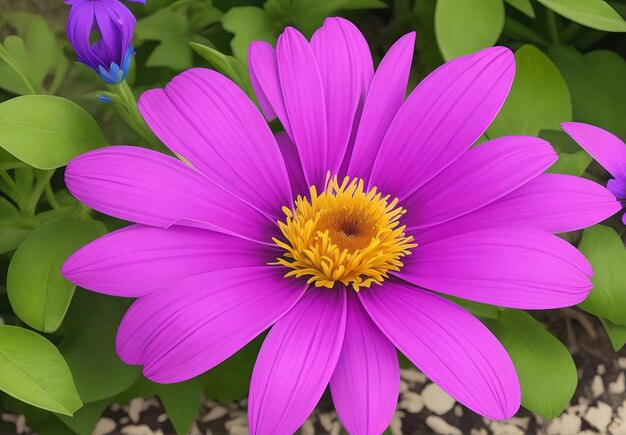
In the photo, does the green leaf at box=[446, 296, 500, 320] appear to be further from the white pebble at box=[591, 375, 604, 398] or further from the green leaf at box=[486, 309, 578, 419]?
the white pebble at box=[591, 375, 604, 398]

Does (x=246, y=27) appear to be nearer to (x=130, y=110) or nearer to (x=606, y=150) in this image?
(x=130, y=110)

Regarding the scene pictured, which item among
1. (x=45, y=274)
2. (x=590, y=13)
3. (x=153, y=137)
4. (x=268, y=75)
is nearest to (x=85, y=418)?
(x=45, y=274)

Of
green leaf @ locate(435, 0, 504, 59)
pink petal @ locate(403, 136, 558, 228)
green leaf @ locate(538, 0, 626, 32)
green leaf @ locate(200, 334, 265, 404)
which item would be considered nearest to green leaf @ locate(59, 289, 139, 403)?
green leaf @ locate(200, 334, 265, 404)

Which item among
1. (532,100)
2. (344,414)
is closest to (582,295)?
(344,414)

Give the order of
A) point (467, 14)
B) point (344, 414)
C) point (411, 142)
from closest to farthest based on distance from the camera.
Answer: point (344, 414) → point (411, 142) → point (467, 14)

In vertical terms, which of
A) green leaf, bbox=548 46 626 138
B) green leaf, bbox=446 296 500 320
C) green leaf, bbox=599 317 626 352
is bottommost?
green leaf, bbox=599 317 626 352

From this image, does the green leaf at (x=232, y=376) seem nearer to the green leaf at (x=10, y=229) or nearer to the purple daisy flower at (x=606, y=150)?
the green leaf at (x=10, y=229)

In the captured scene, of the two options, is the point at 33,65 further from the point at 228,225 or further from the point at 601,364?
the point at 601,364
